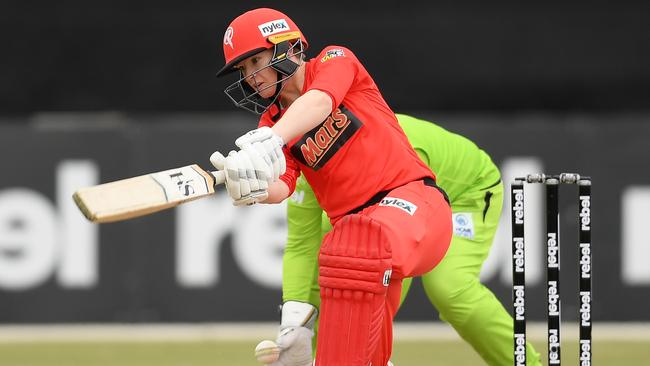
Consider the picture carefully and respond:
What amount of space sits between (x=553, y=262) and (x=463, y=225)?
3.20 feet

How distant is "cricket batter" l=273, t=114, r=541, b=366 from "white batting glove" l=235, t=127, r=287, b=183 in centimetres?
111

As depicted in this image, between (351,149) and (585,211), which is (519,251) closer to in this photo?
(585,211)

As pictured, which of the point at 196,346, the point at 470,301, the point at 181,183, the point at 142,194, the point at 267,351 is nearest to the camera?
the point at 142,194

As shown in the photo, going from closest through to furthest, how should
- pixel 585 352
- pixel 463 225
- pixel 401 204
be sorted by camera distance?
pixel 401 204 → pixel 585 352 → pixel 463 225

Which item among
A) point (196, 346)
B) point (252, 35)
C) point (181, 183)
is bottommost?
point (196, 346)

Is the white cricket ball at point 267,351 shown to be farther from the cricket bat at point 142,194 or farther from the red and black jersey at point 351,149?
the cricket bat at point 142,194

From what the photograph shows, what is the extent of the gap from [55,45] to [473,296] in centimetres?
531

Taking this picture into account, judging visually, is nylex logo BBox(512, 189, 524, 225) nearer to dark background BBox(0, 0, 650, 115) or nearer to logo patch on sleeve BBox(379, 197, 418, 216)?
logo patch on sleeve BBox(379, 197, 418, 216)

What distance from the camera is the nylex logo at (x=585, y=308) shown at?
531 cm

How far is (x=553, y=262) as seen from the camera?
5285 mm

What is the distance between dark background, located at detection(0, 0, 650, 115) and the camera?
10.1 metres

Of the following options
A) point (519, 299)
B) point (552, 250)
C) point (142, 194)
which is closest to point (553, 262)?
point (552, 250)

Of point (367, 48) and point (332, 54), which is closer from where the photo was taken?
point (332, 54)

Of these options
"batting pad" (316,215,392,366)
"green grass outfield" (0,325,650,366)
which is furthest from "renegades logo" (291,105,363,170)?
"green grass outfield" (0,325,650,366)
